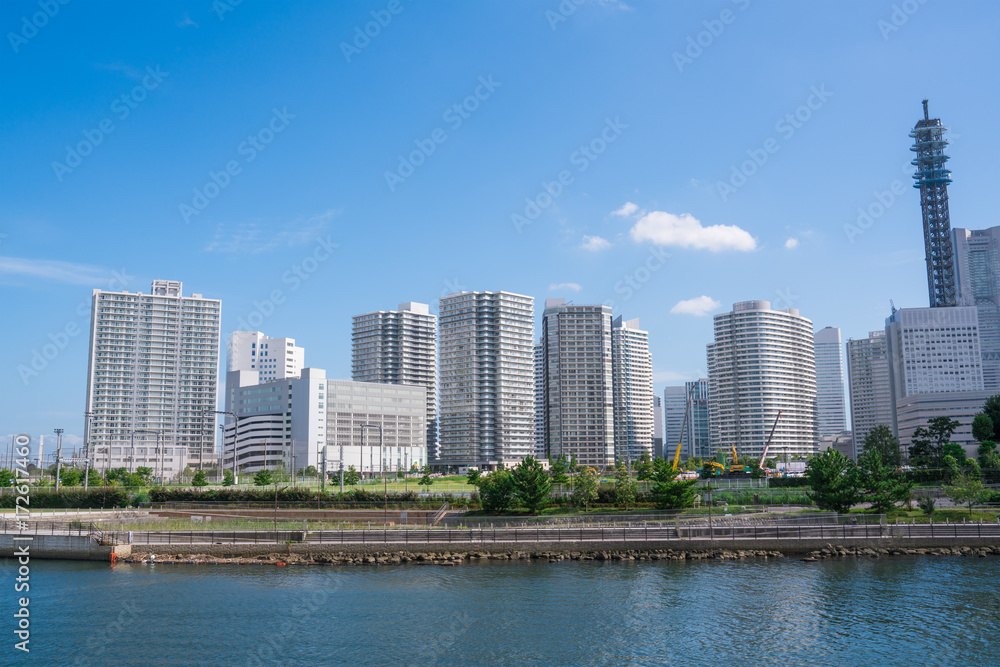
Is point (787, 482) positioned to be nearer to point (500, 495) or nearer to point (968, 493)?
point (968, 493)

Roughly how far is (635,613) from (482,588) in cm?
1042

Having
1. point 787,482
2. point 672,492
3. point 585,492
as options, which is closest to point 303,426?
point 787,482

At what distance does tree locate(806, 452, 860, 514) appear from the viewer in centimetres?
7231

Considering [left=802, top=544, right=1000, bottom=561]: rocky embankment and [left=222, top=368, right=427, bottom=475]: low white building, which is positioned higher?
[left=222, top=368, right=427, bottom=475]: low white building

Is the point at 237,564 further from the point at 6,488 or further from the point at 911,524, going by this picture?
the point at 6,488

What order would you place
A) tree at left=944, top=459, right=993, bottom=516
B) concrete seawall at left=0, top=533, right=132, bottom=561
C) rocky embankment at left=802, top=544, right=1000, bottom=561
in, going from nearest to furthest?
concrete seawall at left=0, top=533, right=132, bottom=561 < rocky embankment at left=802, top=544, right=1000, bottom=561 < tree at left=944, top=459, right=993, bottom=516

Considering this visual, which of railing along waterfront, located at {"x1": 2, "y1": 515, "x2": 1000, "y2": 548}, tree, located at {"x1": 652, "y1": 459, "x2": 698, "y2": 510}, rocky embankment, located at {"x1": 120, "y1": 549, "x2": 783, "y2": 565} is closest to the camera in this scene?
rocky embankment, located at {"x1": 120, "y1": 549, "x2": 783, "y2": 565}

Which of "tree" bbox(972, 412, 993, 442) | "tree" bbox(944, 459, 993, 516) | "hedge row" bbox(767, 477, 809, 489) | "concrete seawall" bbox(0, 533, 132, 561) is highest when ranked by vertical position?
"tree" bbox(972, 412, 993, 442)

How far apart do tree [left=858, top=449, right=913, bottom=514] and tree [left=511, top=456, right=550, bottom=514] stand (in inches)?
1213

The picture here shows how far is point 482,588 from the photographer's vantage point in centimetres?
4741

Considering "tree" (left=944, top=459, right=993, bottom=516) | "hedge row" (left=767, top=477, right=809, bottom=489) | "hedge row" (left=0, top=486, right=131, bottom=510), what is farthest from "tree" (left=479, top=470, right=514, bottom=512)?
"hedge row" (left=767, top=477, right=809, bottom=489)

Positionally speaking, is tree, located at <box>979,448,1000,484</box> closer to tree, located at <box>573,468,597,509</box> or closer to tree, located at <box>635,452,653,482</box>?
tree, located at <box>635,452,653,482</box>

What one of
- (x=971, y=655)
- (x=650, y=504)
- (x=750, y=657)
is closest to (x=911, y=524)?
(x=650, y=504)

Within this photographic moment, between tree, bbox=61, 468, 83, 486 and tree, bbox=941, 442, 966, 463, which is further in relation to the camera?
tree, bbox=61, 468, 83, 486
